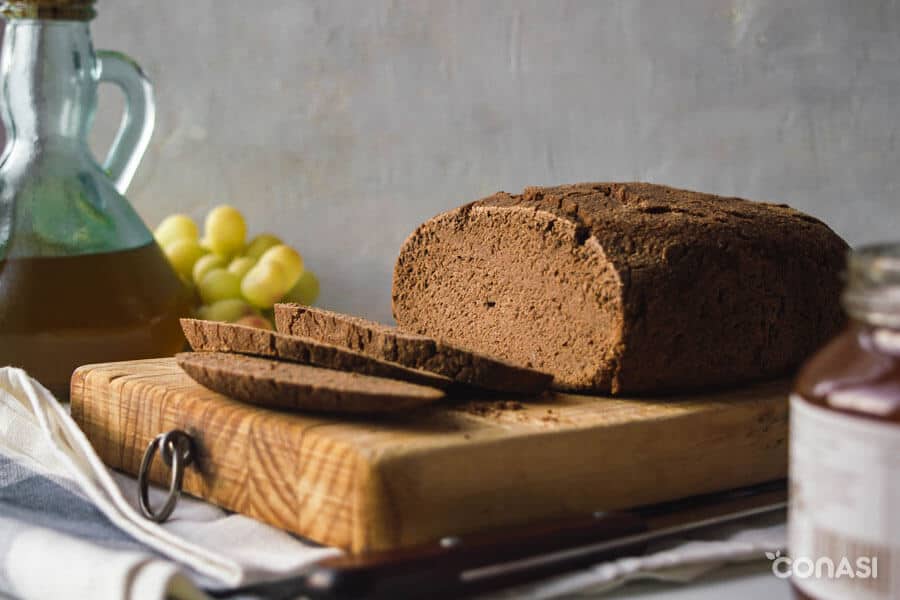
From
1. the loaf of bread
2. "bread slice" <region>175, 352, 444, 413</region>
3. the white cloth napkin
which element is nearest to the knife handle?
the white cloth napkin

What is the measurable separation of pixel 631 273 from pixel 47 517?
0.86m

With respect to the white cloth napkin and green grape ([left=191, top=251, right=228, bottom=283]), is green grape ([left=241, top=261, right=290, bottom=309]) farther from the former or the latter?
the white cloth napkin

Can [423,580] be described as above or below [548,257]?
below

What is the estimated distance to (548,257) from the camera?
5.40ft

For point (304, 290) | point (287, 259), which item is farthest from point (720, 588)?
point (304, 290)

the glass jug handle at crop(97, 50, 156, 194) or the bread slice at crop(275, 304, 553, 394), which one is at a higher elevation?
the glass jug handle at crop(97, 50, 156, 194)

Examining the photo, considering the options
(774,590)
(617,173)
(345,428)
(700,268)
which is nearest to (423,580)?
(345,428)

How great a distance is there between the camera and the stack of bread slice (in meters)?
1.38

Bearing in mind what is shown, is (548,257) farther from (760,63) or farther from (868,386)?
(760,63)

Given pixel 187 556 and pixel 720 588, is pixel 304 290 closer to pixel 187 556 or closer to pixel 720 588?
pixel 187 556

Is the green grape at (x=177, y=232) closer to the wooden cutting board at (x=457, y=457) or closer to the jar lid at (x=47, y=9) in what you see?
the jar lid at (x=47, y=9)

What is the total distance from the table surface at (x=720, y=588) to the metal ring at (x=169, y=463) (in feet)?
1.82

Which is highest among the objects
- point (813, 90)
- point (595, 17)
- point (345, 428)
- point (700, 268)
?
point (595, 17)

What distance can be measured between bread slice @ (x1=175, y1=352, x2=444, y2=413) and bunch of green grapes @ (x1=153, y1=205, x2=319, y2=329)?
2.82ft
